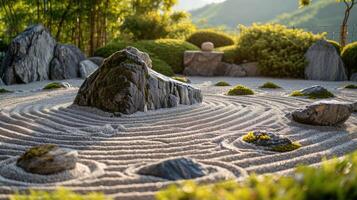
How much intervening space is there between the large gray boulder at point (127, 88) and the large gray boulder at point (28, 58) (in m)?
7.04

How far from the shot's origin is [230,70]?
17406 mm

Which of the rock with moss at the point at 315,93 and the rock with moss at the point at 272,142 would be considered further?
the rock with moss at the point at 315,93

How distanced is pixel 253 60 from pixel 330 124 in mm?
11992

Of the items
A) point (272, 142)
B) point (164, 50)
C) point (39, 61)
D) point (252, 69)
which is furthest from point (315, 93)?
point (164, 50)

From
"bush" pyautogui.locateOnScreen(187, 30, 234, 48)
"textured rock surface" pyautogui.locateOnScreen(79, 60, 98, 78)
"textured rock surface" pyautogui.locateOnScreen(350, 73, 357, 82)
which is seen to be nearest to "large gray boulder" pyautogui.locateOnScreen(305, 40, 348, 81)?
"textured rock surface" pyautogui.locateOnScreen(350, 73, 357, 82)

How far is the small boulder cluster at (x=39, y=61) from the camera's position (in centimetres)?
1366

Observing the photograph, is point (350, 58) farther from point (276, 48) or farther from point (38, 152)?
point (38, 152)

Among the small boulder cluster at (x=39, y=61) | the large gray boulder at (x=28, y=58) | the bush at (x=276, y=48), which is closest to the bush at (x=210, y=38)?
the bush at (x=276, y=48)

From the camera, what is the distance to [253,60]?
17.6 meters

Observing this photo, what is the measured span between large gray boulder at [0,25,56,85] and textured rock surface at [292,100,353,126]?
10.1 m

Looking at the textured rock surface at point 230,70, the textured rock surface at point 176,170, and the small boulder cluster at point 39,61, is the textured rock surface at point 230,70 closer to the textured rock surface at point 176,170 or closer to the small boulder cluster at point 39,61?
the small boulder cluster at point 39,61

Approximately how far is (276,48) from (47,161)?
1427 cm

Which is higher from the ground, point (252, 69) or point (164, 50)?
point (164, 50)

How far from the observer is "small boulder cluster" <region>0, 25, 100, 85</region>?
13656mm
